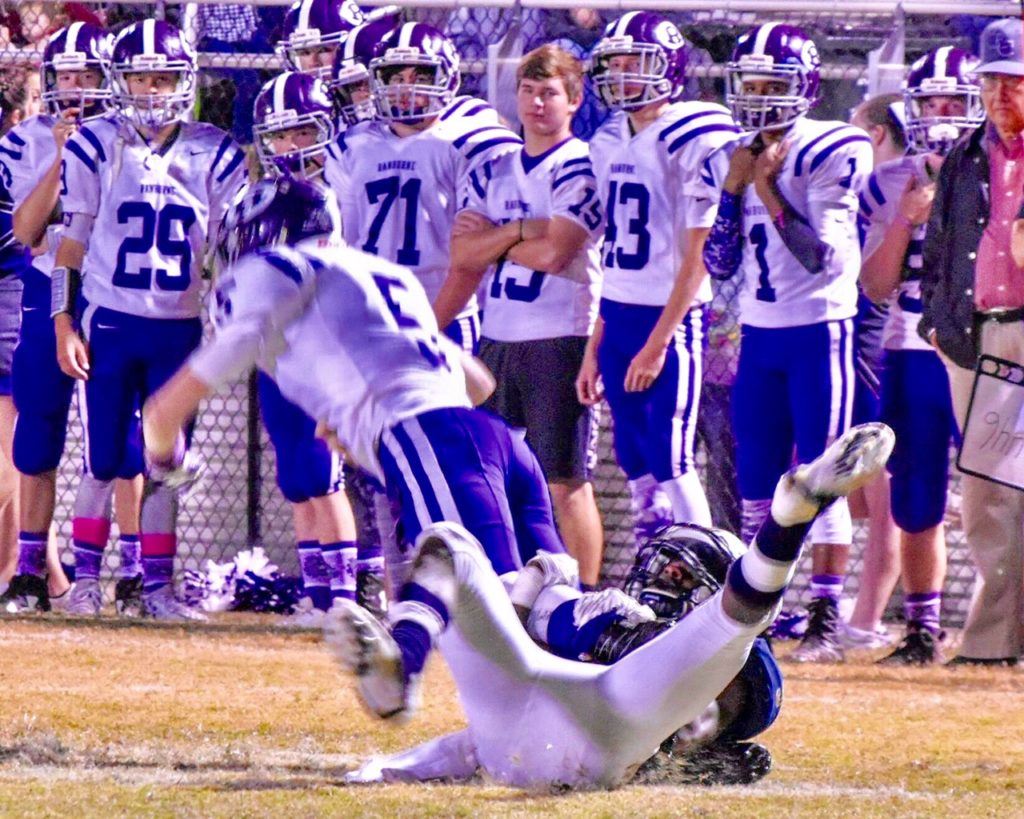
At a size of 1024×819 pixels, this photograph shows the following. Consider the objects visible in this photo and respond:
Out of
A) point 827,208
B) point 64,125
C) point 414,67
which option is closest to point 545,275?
point 414,67

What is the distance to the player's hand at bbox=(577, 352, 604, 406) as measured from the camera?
746 cm

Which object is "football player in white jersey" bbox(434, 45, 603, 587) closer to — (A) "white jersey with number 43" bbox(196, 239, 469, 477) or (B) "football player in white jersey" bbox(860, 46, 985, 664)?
(B) "football player in white jersey" bbox(860, 46, 985, 664)

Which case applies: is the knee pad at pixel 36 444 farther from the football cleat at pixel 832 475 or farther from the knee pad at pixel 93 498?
the football cleat at pixel 832 475

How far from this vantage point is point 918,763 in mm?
5254

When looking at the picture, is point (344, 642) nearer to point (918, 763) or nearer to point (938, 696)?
point (918, 763)

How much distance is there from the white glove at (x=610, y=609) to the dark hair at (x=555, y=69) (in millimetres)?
3189

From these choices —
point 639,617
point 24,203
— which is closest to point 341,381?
point 639,617

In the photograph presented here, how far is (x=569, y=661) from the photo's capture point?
4.59m

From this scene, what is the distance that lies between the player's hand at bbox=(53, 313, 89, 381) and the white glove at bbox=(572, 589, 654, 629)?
145 inches

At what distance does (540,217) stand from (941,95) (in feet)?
4.94

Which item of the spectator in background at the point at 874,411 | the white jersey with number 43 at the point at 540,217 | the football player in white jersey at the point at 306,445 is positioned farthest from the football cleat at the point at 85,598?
the spectator in background at the point at 874,411

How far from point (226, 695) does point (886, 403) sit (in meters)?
2.80

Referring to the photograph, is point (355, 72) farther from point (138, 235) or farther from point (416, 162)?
point (138, 235)

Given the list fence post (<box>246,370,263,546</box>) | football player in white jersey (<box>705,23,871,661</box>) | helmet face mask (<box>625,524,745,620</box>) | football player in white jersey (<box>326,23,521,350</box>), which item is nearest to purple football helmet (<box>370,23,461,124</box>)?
football player in white jersey (<box>326,23,521,350</box>)
